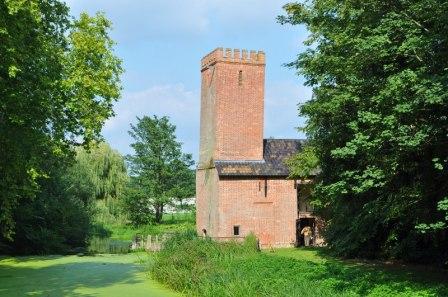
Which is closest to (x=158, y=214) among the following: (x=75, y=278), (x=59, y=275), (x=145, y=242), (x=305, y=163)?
(x=145, y=242)

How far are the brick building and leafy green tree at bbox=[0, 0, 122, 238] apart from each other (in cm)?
1428

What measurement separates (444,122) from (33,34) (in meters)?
11.5

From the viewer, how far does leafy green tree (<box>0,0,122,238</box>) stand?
47.5 feet

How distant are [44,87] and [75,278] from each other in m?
6.66

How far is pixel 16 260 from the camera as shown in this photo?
83.5ft

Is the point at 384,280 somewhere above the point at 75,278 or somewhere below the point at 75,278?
above

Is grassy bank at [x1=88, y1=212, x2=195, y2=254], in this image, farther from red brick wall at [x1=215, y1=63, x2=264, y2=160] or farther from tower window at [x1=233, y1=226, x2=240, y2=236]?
red brick wall at [x1=215, y1=63, x2=264, y2=160]

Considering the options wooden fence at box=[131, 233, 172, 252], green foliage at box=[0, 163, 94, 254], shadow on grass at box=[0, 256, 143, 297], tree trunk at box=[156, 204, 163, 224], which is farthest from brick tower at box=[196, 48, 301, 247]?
tree trunk at box=[156, 204, 163, 224]

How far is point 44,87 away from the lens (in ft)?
53.8

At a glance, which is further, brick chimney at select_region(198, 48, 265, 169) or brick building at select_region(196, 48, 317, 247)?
brick chimney at select_region(198, 48, 265, 169)

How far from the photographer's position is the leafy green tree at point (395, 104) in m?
12.4

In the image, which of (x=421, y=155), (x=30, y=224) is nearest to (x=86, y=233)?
(x=30, y=224)

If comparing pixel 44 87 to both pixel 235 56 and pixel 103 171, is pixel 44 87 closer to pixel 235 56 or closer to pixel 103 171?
pixel 235 56

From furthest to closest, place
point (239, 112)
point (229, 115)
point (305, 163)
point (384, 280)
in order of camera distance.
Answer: point (239, 112)
point (229, 115)
point (305, 163)
point (384, 280)
